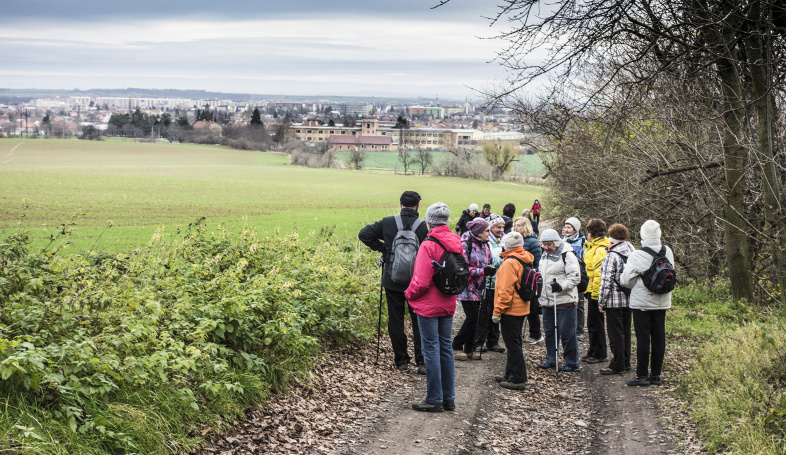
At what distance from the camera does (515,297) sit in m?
7.77

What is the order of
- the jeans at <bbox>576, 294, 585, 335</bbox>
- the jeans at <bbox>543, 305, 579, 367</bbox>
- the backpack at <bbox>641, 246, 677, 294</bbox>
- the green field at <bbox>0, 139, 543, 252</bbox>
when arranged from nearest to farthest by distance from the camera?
the backpack at <bbox>641, 246, 677, 294</bbox>
the jeans at <bbox>543, 305, 579, 367</bbox>
the jeans at <bbox>576, 294, 585, 335</bbox>
the green field at <bbox>0, 139, 543, 252</bbox>

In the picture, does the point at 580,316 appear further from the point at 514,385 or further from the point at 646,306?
the point at 514,385

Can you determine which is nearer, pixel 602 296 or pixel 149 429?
pixel 149 429

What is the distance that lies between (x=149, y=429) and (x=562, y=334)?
5.61 m

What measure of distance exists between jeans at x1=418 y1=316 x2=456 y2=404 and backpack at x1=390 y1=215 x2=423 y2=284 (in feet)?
2.60

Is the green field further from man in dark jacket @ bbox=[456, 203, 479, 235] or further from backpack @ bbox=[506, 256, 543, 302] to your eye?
backpack @ bbox=[506, 256, 543, 302]

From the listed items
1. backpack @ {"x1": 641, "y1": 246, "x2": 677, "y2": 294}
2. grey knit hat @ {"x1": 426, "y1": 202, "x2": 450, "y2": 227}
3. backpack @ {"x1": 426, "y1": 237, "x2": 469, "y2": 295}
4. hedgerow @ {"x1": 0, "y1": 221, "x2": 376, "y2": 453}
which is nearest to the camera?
hedgerow @ {"x1": 0, "y1": 221, "x2": 376, "y2": 453}

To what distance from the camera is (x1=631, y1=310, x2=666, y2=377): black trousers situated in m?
7.98

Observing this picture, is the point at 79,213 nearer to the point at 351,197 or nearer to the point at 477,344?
the point at 477,344

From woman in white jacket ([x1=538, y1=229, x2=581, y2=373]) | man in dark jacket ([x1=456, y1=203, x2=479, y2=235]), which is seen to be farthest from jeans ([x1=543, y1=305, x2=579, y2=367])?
man in dark jacket ([x1=456, y1=203, x2=479, y2=235])

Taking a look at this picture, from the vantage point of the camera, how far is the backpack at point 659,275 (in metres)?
7.63

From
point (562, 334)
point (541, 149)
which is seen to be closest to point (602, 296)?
point (562, 334)

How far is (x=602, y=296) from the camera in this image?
337 inches

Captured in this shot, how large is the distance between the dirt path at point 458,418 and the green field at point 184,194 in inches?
132
